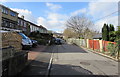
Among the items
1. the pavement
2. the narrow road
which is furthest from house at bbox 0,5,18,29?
the narrow road

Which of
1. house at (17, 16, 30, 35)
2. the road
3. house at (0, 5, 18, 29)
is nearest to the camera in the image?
the road

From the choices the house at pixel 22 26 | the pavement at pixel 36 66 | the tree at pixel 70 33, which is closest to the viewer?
the pavement at pixel 36 66

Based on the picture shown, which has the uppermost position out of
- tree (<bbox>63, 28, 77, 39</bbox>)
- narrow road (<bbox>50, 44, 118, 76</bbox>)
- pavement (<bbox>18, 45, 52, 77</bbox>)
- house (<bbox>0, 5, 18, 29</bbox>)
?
house (<bbox>0, 5, 18, 29</bbox>)

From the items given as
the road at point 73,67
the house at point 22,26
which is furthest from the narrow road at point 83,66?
the house at point 22,26

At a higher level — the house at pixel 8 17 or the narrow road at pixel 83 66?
the house at pixel 8 17

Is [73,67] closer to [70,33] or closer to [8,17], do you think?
[8,17]

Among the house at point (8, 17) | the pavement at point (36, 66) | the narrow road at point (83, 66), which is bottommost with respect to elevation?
the narrow road at point (83, 66)

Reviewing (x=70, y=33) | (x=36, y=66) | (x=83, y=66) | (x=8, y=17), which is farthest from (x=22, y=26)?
(x=83, y=66)

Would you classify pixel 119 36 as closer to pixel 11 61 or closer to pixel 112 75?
pixel 112 75

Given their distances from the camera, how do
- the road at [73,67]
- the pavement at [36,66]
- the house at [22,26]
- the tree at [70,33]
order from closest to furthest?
the pavement at [36,66], the road at [73,67], the house at [22,26], the tree at [70,33]

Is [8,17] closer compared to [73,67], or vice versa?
[73,67]

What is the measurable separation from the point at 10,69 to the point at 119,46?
9.00m

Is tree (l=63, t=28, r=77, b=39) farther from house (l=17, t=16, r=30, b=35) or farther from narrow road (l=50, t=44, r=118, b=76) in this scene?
narrow road (l=50, t=44, r=118, b=76)

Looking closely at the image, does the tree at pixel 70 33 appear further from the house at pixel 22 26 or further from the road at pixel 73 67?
the road at pixel 73 67
